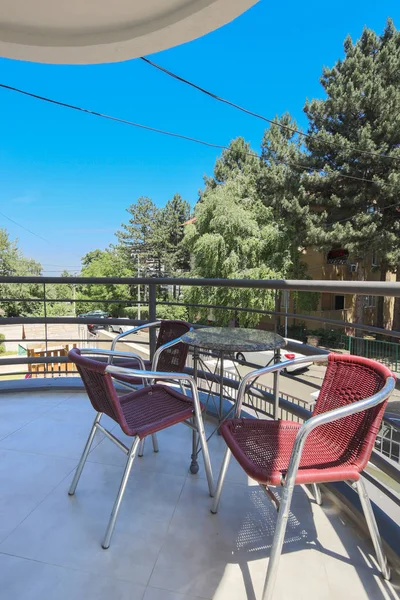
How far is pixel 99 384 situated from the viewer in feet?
4.43

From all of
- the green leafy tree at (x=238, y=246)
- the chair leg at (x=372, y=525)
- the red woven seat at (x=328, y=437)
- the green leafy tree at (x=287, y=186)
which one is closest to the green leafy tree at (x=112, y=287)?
the green leafy tree at (x=238, y=246)

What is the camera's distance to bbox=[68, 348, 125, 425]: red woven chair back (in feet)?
4.20

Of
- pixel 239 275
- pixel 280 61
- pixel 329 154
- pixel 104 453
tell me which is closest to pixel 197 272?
pixel 239 275

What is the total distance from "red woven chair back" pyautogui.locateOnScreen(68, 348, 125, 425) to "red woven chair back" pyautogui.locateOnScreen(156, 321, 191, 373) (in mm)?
789

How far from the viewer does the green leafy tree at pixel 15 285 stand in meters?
23.1

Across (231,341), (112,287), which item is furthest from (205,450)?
(112,287)

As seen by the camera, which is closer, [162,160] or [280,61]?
[280,61]

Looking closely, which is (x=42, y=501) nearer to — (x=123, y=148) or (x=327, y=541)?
(x=327, y=541)

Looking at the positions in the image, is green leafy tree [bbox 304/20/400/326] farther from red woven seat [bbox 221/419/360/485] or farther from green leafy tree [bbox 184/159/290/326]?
red woven seat [bbox 221/419/360/485]

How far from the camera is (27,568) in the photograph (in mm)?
1201

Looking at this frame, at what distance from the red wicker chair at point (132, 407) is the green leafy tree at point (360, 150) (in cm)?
1253

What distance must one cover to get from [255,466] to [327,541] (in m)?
0.56

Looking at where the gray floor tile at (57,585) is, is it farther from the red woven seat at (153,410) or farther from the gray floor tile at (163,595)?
the red woven seat at (153,410)

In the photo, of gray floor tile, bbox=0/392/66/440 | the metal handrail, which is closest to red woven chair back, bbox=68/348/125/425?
the metal handrail
